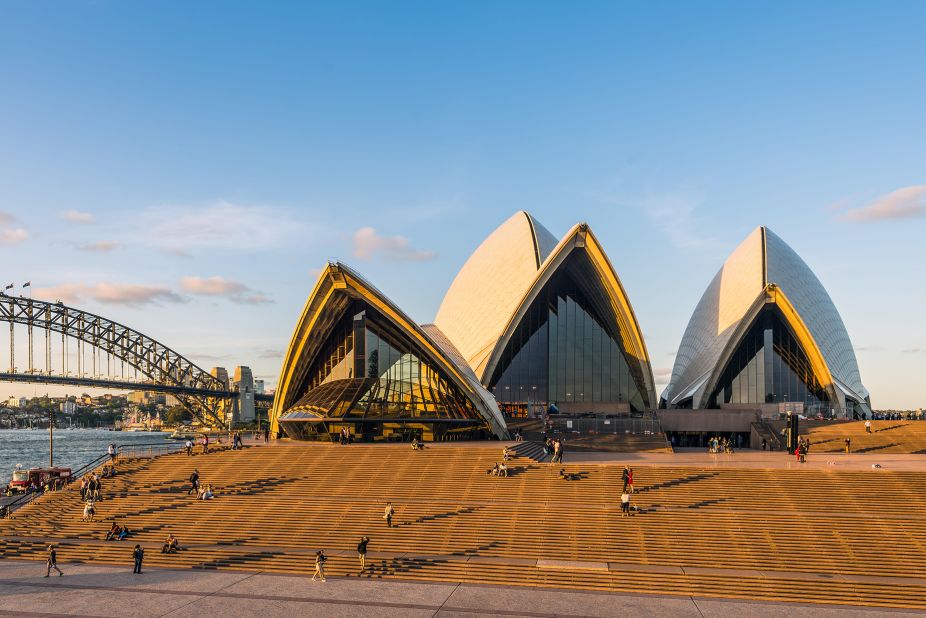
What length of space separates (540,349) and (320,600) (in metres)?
34.6

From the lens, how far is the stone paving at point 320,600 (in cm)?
1831

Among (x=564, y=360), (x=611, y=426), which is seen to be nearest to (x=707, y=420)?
(x=611, y=426)

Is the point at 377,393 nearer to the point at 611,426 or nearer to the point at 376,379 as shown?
the point at 376,379

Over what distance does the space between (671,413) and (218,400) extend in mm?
109340

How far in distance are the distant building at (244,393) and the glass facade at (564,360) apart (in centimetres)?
8274

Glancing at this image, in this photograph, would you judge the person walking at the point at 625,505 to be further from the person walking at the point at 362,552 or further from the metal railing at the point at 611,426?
the metal railing at the point at 611,426

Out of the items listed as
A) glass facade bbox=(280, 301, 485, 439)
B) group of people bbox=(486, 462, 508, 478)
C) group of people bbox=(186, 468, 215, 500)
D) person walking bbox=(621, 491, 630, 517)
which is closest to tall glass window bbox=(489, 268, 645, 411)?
glass facade bbox=(280, 301, 485, 439)

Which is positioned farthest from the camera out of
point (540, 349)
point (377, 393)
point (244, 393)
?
point (244, 393)

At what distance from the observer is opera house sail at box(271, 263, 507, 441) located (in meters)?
42.8

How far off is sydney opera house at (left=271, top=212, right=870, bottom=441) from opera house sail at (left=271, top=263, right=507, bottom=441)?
8 cm

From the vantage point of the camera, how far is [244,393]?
125 meters

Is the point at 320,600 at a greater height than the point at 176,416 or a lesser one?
greater

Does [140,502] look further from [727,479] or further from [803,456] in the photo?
[803,456]

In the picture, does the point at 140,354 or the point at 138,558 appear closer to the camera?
the point at 138,558
